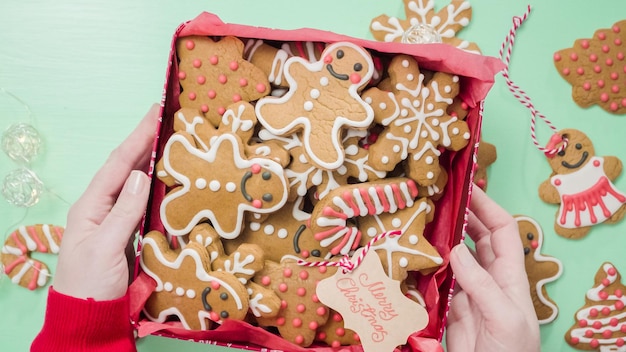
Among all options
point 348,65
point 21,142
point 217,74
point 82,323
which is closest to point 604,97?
point 348,65

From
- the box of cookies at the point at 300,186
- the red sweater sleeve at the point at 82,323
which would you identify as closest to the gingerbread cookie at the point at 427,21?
the box of cookies at the point at 300,186

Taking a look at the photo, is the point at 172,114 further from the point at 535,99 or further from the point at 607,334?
the point at 607,334

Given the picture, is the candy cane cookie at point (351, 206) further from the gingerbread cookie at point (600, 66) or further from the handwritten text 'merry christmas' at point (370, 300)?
the gingerbread cookie at point (600, 66)

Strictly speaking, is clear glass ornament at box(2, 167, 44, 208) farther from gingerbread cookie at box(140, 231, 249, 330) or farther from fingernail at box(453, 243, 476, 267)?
fingernail at box(453, 243, 476, 267)

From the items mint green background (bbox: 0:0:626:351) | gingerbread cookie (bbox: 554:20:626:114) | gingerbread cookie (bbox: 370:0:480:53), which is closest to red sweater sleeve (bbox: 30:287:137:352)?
mint green background (bbox: 0:0:626:351)

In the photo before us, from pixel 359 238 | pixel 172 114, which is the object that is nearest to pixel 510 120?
pixel 359 238

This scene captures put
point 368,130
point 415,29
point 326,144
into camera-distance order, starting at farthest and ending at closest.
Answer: point 415,29
point 368,130
point 326,144
